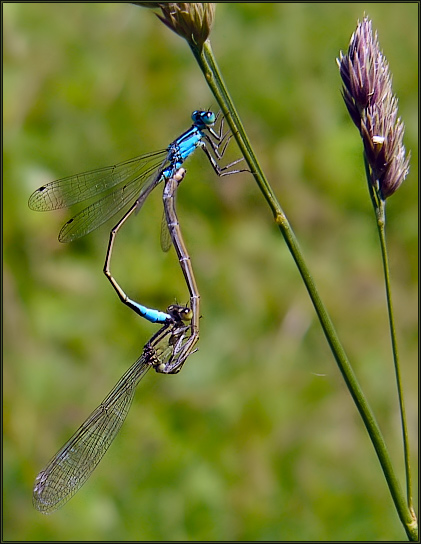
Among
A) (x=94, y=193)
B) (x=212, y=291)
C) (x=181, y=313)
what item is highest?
(x=94, y=193)

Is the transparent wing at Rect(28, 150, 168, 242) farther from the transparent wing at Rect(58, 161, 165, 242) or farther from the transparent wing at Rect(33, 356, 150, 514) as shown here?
the transparent wing at Rect(33, 356, 150, 514)

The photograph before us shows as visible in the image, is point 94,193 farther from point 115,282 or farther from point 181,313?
point 181,313

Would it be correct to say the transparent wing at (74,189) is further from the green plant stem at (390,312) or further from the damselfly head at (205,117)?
the green plant stem at (390,312)

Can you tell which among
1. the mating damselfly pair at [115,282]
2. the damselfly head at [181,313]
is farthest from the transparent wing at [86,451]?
the damselfly head at [181,313]

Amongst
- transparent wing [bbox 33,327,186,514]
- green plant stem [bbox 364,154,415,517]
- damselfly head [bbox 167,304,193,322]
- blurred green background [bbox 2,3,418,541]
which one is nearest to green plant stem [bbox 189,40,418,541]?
green plant stem [bbox 364,154,415,517]

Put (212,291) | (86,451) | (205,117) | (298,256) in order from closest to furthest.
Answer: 1. (298,256)
2. (205,117)
3. (86,451)
4. (212,291)

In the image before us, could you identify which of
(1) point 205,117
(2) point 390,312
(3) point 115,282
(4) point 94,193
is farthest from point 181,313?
(2) point 390,312
